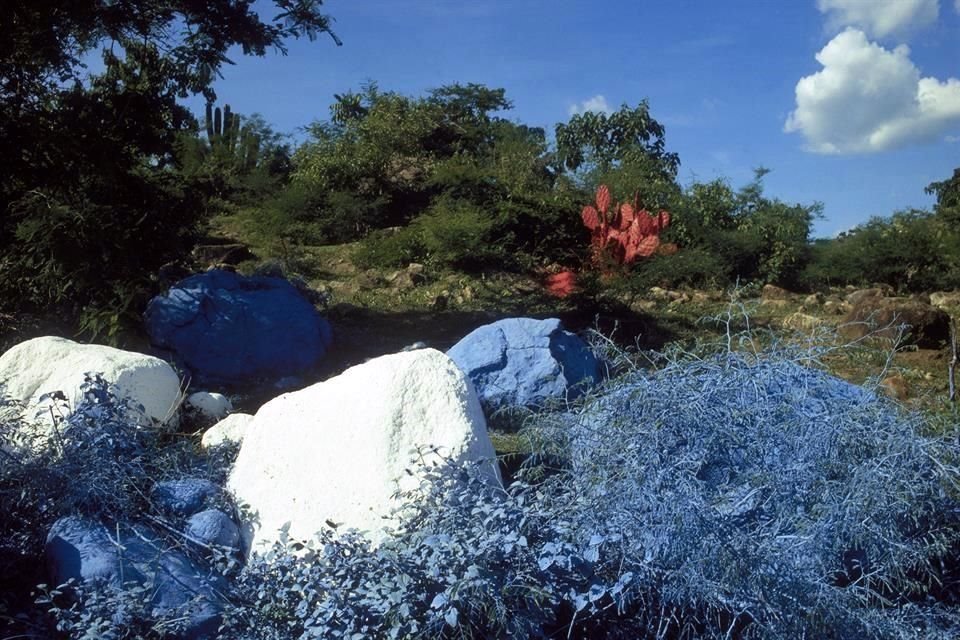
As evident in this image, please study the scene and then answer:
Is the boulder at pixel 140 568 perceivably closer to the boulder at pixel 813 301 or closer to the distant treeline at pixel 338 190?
the distant treeline at pixel 338 190

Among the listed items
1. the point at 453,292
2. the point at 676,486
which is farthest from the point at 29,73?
the point at 676,486

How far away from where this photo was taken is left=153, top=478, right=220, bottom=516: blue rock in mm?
4730

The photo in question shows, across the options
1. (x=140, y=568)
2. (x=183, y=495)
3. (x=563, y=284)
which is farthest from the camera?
(x=563, y=284)

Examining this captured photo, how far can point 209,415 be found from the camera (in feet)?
22.3

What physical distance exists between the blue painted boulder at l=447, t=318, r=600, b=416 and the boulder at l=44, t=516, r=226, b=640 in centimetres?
301

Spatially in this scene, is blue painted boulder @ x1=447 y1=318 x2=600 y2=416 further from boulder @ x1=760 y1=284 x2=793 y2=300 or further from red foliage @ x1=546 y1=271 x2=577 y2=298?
boulder @ x1=760 y1=284 x2=793 y2=300

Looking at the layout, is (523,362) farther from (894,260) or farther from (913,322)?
(894,260)

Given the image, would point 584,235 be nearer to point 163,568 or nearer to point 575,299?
point 575,299

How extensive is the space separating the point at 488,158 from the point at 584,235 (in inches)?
139

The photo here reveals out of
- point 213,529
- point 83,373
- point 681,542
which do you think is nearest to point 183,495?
point 213,529

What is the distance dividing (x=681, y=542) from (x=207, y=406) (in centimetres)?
414

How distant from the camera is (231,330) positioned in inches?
325

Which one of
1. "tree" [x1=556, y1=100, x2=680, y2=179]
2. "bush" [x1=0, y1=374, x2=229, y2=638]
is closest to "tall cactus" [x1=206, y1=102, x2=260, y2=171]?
"tree" [x1=556, y1=100, x2=680, y2=179]

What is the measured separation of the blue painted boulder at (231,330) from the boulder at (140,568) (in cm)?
367
